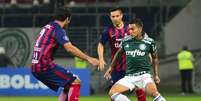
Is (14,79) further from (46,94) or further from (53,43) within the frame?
(53,43)

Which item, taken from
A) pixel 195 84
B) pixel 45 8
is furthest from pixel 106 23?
pixel 195 84

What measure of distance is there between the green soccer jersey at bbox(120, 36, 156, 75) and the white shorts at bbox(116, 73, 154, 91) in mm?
122

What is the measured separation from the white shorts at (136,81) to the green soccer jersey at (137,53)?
0.12 m

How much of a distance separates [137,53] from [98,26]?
16.8 meters

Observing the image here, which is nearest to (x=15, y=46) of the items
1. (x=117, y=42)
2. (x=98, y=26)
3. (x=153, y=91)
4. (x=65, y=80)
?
(x=98, y=26)

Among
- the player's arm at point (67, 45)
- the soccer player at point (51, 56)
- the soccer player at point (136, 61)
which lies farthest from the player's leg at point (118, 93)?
the player's arm at point (67, 45)

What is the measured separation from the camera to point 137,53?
12.1 meters

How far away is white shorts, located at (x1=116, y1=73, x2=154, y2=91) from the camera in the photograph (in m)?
11.9

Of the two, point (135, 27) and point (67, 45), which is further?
point (135, 27)

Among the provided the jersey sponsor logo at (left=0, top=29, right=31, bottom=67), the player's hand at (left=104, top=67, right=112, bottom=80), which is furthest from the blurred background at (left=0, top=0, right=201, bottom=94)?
the player's hand at (left=104, top=67, right=112, bottom=80)

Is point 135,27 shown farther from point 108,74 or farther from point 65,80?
point 65,80

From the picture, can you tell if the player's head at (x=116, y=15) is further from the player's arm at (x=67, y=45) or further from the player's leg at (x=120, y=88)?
the player's arm at (x=67, y=45)

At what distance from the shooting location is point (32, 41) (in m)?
27.9

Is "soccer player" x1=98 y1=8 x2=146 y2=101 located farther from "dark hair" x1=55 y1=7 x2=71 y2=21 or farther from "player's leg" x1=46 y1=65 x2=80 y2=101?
"dark hair" x1=55 y1=7 x2=71 y2=21
